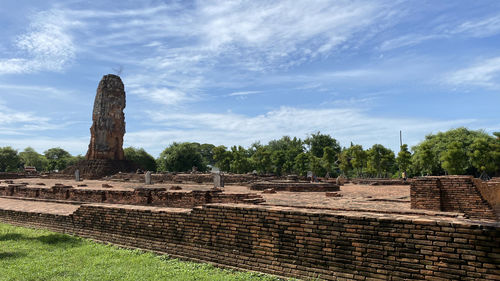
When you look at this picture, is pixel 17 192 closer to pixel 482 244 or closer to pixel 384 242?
pixel 384 242

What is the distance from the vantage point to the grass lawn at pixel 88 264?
15.0 feet

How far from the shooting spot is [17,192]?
14266 mm

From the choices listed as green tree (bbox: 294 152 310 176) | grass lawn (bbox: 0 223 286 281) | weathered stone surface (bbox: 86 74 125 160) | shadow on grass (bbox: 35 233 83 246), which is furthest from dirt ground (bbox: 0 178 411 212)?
weathered stone surface (bbox: 86 74 125 160)

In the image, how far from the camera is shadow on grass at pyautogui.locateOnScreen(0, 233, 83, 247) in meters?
6.42

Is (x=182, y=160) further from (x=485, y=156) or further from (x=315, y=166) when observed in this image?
(x=485, y=156)

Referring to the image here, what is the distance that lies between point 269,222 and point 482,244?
2406 mm

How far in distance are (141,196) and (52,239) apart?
149 inches

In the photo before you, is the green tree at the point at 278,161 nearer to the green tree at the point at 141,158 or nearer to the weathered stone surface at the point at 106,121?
the weathered stone surface at the point at 106,121

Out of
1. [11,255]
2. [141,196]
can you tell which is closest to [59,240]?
[11,255]

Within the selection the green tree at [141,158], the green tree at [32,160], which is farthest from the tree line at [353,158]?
the green tree at [32,160]

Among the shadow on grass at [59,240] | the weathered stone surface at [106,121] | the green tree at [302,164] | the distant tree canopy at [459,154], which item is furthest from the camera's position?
the green tree at [302,164]

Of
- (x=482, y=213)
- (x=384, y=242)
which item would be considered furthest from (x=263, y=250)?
(x=482, y=213)

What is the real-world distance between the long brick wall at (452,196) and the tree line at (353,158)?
84.4ft

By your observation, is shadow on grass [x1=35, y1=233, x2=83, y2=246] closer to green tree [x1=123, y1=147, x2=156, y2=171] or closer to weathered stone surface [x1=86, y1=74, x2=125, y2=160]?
weathered stone surface [x1=86, y1=74, x2=125, y2=160]
